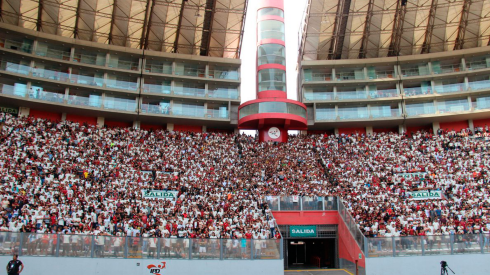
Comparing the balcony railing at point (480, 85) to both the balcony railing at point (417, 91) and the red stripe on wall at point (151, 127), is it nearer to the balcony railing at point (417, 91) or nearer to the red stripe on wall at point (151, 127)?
the balcony railing at point (417, 91)

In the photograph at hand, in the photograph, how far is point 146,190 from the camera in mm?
31500

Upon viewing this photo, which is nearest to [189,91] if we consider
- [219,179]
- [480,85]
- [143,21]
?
[143,21]

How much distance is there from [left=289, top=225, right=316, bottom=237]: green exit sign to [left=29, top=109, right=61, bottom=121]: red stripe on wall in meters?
29.6

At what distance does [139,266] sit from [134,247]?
40.3 inches

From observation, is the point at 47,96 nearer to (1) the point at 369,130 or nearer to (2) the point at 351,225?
(2) the point at 351,225

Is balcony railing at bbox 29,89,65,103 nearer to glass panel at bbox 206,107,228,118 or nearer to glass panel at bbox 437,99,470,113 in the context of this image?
glass panel at bbox 206,107,228,118

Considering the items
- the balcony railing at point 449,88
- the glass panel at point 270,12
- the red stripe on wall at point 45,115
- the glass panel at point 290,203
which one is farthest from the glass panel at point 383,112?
the red stripe on wall at point 45,115

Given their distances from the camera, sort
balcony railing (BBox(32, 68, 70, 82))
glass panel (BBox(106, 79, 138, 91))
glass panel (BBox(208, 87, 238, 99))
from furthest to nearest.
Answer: glass panel (BBox(208, 87, 238, 99)) < glass panel (BBox(106, 79, 138, 91)) < balcony railing (BBox(32, 68, 70, 82))

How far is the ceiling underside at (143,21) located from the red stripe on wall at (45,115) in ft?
30.9

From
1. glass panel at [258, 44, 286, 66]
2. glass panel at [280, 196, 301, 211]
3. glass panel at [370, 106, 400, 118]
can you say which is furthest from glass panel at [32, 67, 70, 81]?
glass panel at [370, 106, 400, 118]

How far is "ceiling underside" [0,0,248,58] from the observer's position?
43562 mm

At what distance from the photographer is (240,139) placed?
4444cm

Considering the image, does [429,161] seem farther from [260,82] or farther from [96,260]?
[96,260]

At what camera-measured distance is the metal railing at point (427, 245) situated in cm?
2303
